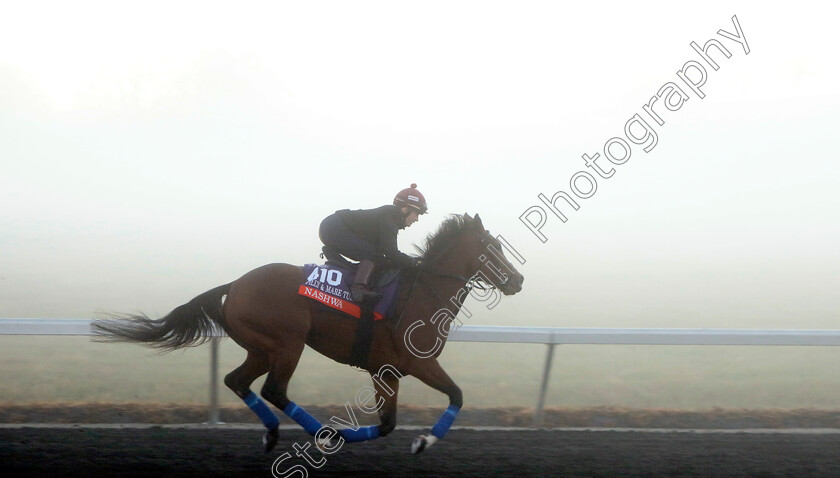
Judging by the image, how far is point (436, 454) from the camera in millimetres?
4941

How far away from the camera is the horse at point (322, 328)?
4930mm

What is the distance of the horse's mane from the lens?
546cm

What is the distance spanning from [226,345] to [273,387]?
145 centimetres

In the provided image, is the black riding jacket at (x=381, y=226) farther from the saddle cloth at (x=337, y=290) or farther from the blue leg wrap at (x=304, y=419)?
the blue leg wrap at (x=304, y=419)

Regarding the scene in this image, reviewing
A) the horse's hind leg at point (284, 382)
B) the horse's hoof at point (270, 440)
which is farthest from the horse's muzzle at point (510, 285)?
the horse's hoof at point (270, 440)

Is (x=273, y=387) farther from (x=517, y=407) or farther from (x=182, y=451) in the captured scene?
(x=517, y=407)

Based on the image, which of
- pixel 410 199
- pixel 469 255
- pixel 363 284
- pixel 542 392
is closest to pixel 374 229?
pixel 410 199

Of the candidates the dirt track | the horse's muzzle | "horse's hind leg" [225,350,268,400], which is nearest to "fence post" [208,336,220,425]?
the dirt track

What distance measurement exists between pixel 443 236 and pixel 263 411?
166 cm

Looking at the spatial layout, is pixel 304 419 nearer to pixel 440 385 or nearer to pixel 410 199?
pixel 440 385

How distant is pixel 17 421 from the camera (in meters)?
5.70

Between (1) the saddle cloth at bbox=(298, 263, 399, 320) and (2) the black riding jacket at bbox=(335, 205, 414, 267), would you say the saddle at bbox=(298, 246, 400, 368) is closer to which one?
(1) the saddle cloth at bbox=(298, 263, 399, 320)

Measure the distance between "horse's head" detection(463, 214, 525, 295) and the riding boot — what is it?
76 centimetres

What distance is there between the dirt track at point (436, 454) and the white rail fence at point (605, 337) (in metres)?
0.46
